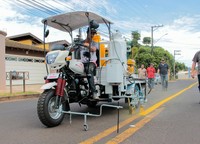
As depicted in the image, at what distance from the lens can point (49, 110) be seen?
18.7 feet

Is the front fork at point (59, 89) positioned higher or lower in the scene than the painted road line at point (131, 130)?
higher

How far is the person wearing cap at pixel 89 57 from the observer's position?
655 centimetres

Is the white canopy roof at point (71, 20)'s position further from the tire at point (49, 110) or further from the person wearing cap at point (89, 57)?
the tire at point (49, 110)

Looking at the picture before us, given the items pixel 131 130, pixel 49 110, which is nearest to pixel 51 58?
pixel 49 110

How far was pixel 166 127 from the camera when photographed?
5.67 metres

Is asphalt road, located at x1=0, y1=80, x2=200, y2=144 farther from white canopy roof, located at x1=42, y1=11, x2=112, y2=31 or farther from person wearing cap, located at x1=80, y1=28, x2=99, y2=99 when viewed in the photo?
white canopy roof, located at x1=42, y1=11, x2=112, y2=31

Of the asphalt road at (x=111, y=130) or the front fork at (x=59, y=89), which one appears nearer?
the asphalt road at (x=111, y=130)

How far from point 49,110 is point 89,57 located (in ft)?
5.49

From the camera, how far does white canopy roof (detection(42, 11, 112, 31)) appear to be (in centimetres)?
706

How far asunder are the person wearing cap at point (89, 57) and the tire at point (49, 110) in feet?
3.00

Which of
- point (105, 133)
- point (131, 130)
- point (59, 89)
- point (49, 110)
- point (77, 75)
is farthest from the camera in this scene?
point (77, 75)

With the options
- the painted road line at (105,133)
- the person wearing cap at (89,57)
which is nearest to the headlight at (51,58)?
the person wearing cap at (89,57)

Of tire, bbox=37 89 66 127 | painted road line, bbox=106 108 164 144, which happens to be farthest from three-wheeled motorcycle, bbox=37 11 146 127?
painted road line, bbox=106 108 164 144

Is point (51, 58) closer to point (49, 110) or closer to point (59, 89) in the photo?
point (59, 89)
